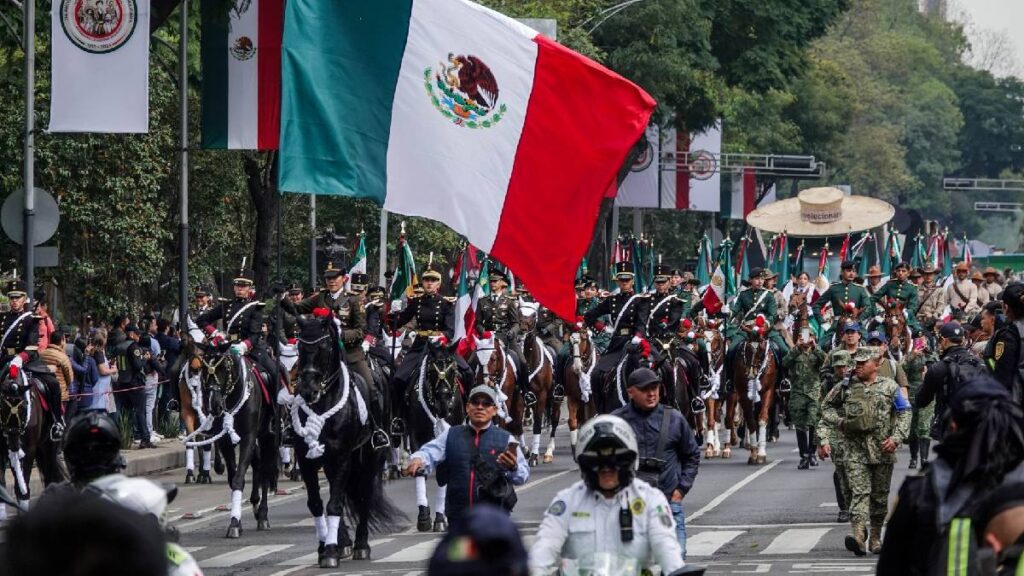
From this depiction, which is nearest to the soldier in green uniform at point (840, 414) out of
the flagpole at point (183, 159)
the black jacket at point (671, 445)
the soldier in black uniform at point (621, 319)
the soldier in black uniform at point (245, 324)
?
the black jacket at point (671, 445)

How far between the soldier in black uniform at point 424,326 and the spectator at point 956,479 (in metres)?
15.2

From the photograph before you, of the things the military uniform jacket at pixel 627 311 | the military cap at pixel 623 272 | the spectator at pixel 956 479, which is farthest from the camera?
the military cap at pixel 623 272

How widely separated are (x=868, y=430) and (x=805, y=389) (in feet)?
31.4

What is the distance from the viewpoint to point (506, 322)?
94.3ft

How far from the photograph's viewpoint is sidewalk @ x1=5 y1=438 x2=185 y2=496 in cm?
2586

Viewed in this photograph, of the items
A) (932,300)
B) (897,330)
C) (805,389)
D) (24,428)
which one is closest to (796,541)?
(24,428)

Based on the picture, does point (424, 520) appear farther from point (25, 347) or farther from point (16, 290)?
point (16, 290)

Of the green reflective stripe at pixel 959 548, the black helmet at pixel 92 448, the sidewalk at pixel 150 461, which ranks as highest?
the black helmet at pixel 92 448

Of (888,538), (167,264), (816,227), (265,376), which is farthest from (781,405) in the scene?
(888,538)

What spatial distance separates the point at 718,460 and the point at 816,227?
3107 centimetres

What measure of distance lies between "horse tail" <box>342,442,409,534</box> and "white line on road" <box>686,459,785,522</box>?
3.67 metres

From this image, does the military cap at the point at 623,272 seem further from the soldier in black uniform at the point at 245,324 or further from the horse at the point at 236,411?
the horse at the point at 236,411

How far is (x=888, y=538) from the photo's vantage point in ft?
22.9

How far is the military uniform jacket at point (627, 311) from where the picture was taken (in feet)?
79.7
